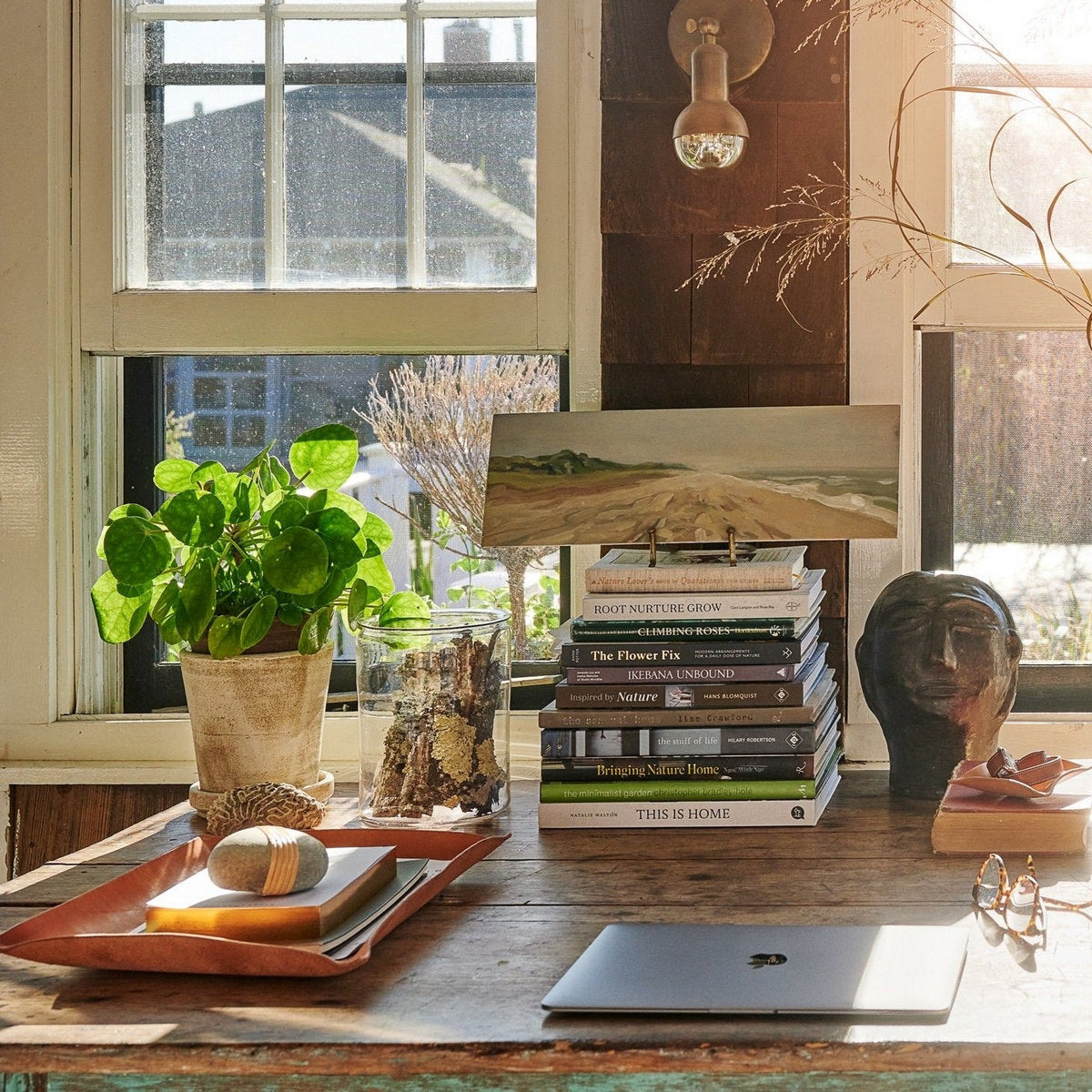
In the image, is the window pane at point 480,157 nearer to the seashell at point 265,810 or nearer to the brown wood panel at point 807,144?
the brown wood panel at point 807,144

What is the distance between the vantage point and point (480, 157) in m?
1.89

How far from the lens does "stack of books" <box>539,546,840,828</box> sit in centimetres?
145

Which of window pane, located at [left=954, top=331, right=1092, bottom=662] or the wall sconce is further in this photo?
window pane, located at [left=954, top=331, right=1092, bottom=662]

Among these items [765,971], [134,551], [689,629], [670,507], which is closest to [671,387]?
[670,507]

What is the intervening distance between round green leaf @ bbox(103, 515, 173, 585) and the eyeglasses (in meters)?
0.99

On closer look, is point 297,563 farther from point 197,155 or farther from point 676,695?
point 197,155

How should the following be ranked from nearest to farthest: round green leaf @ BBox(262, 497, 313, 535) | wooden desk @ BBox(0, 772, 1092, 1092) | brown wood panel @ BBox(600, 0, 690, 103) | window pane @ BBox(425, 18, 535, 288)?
wooden desk @ BBox(0, 772, 1092, 1092) < round green leaf @ BBox(262, 497, 313, 535) < brown wood panel @ BBox(600, 0, 690, 103) < window pane @ BBox(425, 18, 535, 288)

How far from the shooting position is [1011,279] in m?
1.83

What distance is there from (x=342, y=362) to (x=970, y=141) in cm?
99

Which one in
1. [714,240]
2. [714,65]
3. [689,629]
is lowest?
[689,629]

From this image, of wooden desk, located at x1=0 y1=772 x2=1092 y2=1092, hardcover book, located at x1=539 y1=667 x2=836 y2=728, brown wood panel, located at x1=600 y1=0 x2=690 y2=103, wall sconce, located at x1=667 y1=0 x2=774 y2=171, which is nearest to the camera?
wooden desk, located at x1=0 y1=772 x2=1092 y2=1092

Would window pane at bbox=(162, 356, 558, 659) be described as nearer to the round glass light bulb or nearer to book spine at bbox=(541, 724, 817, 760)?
the round glass light bulb

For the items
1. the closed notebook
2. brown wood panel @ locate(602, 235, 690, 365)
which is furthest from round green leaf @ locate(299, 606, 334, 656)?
brown wood panel @ locate(602, 235, 690, 365)

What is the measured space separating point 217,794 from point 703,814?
59 centimetres
